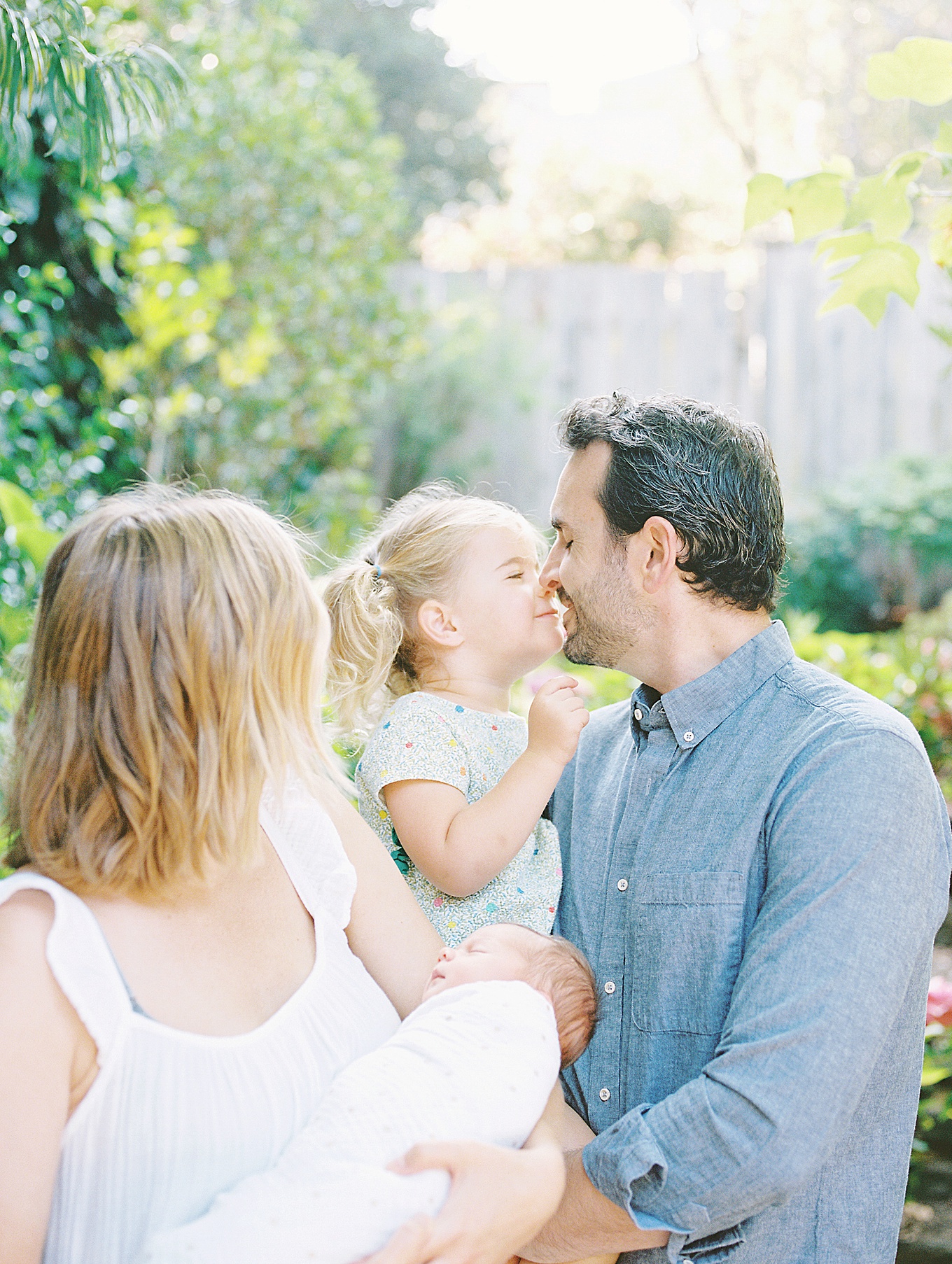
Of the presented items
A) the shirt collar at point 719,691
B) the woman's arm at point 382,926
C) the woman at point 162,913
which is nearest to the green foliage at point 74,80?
the woman at point 162,913

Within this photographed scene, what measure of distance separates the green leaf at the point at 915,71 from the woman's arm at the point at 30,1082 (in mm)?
1682

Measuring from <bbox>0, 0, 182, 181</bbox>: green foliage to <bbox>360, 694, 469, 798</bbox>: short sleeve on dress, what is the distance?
102cm

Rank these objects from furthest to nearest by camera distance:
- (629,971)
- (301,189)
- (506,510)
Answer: (301,189) < (506,510) < (629,971)

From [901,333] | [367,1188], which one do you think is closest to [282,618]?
[367,1188]

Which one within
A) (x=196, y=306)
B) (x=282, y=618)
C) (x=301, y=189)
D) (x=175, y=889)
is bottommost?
(x=175, y=889)

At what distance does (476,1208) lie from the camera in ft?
3.84

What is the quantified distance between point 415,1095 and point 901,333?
25.3ft

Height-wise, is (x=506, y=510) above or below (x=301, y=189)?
below

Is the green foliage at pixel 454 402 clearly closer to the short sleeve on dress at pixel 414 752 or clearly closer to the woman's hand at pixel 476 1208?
the short sleeve on dress at pixel 414 752

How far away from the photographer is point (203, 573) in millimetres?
1216

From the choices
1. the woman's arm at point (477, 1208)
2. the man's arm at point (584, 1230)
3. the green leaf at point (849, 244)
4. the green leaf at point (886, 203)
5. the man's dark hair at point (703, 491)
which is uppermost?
the green leaf at point (886, 203)

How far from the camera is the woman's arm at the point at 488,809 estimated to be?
176 centimetres

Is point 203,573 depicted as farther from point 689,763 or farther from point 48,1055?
point 689,763

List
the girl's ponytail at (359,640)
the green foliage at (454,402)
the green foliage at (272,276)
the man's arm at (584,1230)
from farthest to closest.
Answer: the green foliage at (454,402), the green foliage at (272,276), the girl's ponytail at (359,640), the man's arm at (584,1230)
